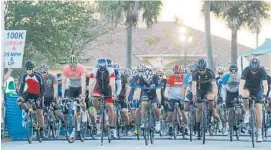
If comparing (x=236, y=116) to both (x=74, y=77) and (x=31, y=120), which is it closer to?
(x=74, y=77)

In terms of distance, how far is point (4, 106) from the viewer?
18641 millimetres

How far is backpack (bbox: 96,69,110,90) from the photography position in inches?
646

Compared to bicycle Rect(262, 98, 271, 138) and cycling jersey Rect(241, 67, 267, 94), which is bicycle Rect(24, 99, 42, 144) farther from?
bicycle Rect(262, 98, 271, 138)

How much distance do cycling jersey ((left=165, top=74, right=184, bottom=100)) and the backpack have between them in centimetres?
271

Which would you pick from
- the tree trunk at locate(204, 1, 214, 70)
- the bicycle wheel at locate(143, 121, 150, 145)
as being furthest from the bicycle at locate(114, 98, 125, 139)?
the tree trunk at locate(204, 1, 214, 70)

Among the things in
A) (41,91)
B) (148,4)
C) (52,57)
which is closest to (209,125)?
(41,91)

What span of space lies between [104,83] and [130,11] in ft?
82.0

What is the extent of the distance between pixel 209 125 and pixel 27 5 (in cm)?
2021

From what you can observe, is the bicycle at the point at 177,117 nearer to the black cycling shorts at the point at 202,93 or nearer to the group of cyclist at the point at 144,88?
the group of cyclist at the point at 144,88

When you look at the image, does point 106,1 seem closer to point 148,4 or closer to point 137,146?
point 148,4

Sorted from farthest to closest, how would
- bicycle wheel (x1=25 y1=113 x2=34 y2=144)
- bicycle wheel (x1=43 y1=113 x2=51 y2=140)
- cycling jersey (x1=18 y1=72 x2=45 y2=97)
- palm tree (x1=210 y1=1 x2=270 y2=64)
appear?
palm tree (x1=210 y1=1 x2=270 y2=64) < bicycle wheel (x1=43 y1=113 x2=51 y2=140) < cycling jersey (x1=18 y1=72 x2=45 y2=97) < bicycle wheel (x1=25 y1=113 x2=34 y2=144)

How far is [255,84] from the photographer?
51.3ft

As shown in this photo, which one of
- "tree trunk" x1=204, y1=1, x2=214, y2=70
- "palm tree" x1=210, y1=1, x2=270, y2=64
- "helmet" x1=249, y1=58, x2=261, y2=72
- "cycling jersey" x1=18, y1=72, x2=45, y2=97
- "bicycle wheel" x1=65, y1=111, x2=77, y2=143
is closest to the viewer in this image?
"helmet" x1=249, y1=58, x2=261, y2=72

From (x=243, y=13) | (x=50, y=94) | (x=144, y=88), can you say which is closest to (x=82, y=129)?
(x=50, y=94)
